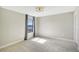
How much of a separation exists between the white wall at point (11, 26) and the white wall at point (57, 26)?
1.98ft

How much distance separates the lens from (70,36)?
159 cm

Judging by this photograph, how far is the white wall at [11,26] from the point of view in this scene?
204 centimetres

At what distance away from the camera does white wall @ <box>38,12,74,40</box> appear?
159 centimetres

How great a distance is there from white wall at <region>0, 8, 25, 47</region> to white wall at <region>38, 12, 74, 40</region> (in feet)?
1.98

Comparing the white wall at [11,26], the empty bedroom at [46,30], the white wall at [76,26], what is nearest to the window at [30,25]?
the empty bedroom at [46,30]

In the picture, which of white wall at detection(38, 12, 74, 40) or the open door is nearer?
white wall at detection(38, 12, 74, 40)

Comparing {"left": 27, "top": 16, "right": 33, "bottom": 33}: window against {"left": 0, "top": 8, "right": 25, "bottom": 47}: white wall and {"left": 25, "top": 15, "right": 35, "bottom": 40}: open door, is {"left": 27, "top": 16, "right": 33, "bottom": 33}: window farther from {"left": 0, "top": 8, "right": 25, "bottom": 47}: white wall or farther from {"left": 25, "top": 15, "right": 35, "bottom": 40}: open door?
{"left": 0, "top": 8, "right": 25, "bottom": 47}: white wall

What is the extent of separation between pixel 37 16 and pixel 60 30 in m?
0.71

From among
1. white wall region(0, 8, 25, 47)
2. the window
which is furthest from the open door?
white wall region(0, 8, 25, 47)

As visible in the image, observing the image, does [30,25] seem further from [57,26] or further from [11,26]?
[11,26]

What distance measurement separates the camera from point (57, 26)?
1.77m

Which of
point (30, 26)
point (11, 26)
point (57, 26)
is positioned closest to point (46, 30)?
point (57, 26)

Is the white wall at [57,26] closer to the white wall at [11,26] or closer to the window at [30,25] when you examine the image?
the window at [30,25]
